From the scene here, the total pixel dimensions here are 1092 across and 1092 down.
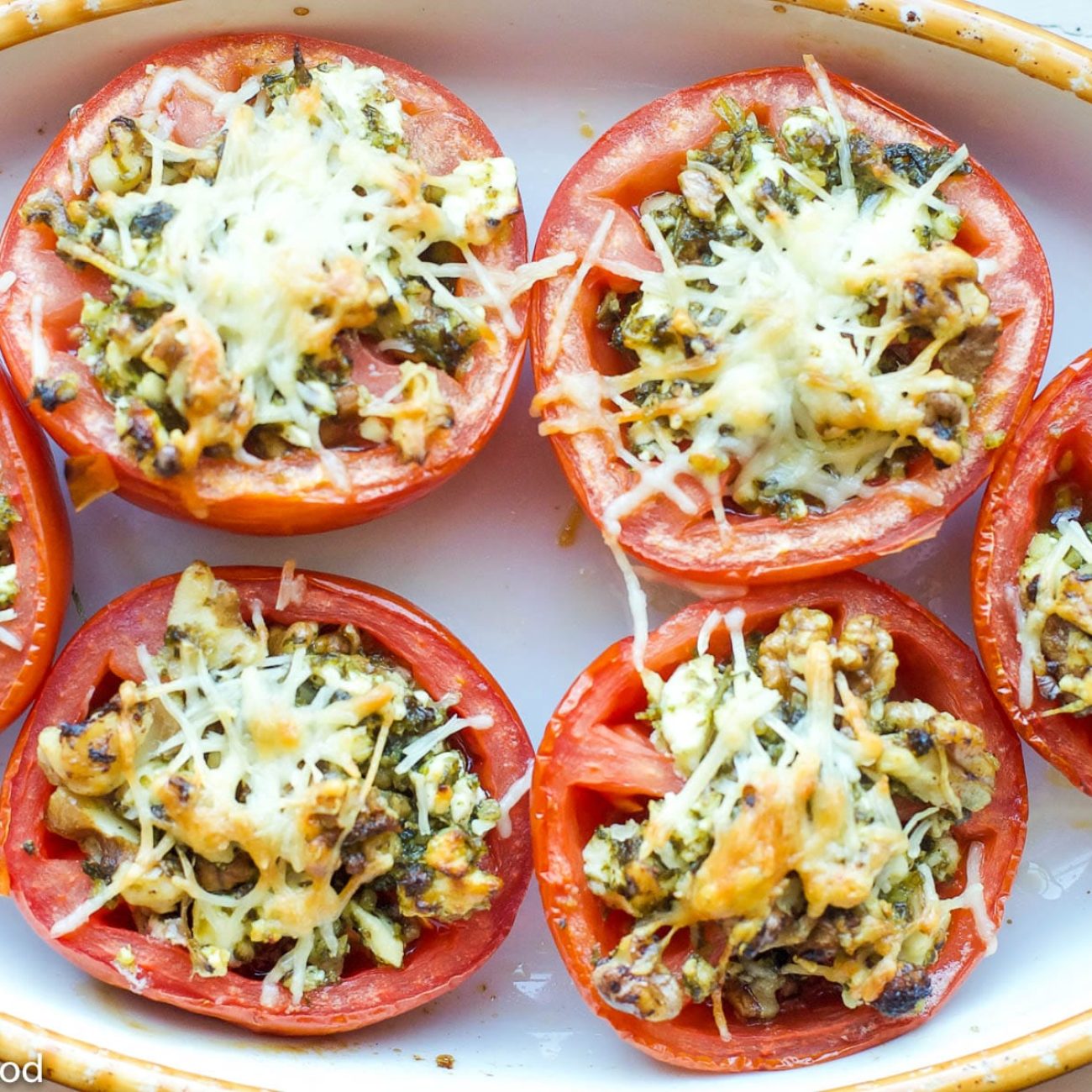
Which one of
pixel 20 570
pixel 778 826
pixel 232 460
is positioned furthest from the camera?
pixel 20 570

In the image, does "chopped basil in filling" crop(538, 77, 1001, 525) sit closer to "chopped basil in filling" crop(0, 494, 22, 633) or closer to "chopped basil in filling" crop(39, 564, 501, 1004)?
"chopped basil in filling" crop(39, 564, 501, 1004)

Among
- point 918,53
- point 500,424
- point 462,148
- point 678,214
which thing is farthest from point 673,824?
A: point 918,53

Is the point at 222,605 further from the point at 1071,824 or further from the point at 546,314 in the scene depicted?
the point at 1071,824

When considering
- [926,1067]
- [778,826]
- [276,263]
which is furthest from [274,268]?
[926,1067]

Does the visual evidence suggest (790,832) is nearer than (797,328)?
Yes

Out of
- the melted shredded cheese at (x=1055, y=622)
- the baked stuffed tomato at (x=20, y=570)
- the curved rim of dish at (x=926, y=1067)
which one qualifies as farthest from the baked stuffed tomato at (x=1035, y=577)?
the baked stuffed tomato at (x=20, y=570)

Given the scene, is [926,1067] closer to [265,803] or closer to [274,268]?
[265,803]

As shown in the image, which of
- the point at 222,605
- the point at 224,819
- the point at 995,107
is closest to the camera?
the point at 224,819
